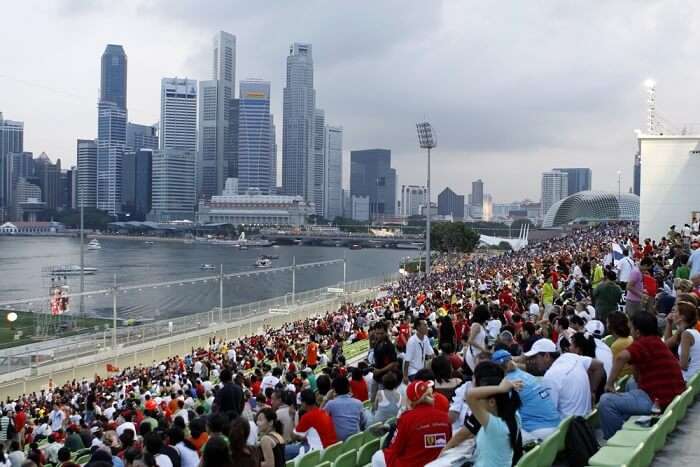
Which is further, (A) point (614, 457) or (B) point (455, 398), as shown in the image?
(B) point (455, 398)

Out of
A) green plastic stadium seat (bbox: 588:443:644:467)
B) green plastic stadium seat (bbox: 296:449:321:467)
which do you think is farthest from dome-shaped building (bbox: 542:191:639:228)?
green plastic stadium seat (bbox: 588:443:644:467)

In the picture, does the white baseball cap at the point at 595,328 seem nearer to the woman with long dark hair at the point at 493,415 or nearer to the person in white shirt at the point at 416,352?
the person in white shirt at the point at 416,352

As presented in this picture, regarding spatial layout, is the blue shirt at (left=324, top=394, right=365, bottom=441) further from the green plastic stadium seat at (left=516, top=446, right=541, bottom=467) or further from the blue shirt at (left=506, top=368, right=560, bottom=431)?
the green plastic stadium seat at (left=516, top=446, right=541, bottom=467)

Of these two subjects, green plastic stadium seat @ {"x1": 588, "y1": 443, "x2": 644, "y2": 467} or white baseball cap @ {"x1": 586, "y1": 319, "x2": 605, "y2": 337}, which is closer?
green plastic stadium seat @ {"x1": 588, "y1": 443, "x2": 644, "y2": 467}

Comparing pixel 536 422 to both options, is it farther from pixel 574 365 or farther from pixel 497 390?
pixel 497 390

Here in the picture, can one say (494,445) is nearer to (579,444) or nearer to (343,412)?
(579,444)

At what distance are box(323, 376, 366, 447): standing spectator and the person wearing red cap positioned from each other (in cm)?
137

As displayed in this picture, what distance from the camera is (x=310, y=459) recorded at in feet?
15.0

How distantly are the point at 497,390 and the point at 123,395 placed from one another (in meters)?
10.9

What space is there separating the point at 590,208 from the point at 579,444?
92.8m

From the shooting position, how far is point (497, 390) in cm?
321

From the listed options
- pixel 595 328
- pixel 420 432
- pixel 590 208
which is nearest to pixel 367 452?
pixel 420 432

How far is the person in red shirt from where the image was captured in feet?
16.1

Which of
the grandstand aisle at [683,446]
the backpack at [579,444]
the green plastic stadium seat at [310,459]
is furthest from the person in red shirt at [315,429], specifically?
the grandstand aisle at [683,446]
